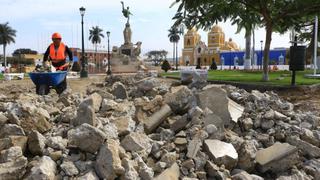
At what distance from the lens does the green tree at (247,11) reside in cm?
1560

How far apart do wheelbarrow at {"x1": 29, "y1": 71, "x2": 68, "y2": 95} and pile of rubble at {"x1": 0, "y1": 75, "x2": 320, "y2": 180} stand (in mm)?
1301

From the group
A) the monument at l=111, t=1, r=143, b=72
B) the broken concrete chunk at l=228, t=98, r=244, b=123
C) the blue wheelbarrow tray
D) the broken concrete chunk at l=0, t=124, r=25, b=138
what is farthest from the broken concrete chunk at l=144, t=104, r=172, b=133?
the monument at l=111, t=1, r=143, b=72

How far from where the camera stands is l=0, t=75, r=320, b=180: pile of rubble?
401 centimetres

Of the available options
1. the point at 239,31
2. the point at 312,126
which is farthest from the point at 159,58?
the point at 312,126

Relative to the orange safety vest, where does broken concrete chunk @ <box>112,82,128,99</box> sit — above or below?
below

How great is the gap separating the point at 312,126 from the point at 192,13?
1106cm

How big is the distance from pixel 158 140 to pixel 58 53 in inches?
157

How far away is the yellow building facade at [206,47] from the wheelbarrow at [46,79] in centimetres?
7248

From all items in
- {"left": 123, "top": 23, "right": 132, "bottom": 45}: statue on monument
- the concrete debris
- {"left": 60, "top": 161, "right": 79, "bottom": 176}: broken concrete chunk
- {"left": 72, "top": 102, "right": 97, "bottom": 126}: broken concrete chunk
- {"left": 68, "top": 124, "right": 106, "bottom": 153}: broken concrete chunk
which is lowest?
the concrete debris

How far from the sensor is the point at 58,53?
8.16 meters

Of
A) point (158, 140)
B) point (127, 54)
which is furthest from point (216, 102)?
point (127, 54)

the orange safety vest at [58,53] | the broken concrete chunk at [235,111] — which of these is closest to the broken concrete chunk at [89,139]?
the broken concrete chunk at [235,111]

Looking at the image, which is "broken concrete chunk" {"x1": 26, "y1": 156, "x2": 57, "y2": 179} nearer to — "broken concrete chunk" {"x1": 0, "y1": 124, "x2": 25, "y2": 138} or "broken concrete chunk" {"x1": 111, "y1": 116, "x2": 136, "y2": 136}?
"broken concrete chunk" {"x1": 0, "y1": 124, "x2": 25, "y2": 138}

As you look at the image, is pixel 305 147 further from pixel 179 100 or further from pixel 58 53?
pixel 58 53
